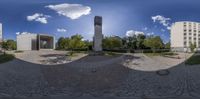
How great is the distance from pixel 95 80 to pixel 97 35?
5.41 feet

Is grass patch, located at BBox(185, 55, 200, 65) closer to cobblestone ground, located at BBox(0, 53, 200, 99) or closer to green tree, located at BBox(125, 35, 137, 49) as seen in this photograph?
cobblestone ground, located at BBox(0, 53, 200, 99)

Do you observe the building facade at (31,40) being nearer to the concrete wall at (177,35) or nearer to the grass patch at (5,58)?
the grass patch at (5,58)

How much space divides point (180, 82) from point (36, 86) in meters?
4.30

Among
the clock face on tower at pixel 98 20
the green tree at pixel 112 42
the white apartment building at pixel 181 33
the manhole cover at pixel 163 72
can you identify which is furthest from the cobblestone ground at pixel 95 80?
the clock face on tower at pixel 98 20

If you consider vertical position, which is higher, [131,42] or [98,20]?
[98,20]

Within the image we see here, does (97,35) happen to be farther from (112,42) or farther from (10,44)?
(10,44)

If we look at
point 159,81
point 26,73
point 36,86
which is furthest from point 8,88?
point 159,81

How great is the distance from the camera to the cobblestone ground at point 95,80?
6531mm

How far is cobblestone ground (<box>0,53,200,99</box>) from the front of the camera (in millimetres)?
6531

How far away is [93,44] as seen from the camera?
30.3 ft

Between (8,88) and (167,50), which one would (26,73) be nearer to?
(8,88)

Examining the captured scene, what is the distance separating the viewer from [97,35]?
8.65 meters

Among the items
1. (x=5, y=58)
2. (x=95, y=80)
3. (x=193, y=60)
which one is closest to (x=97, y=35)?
(x=95, y=80)

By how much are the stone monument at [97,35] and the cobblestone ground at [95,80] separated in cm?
41
